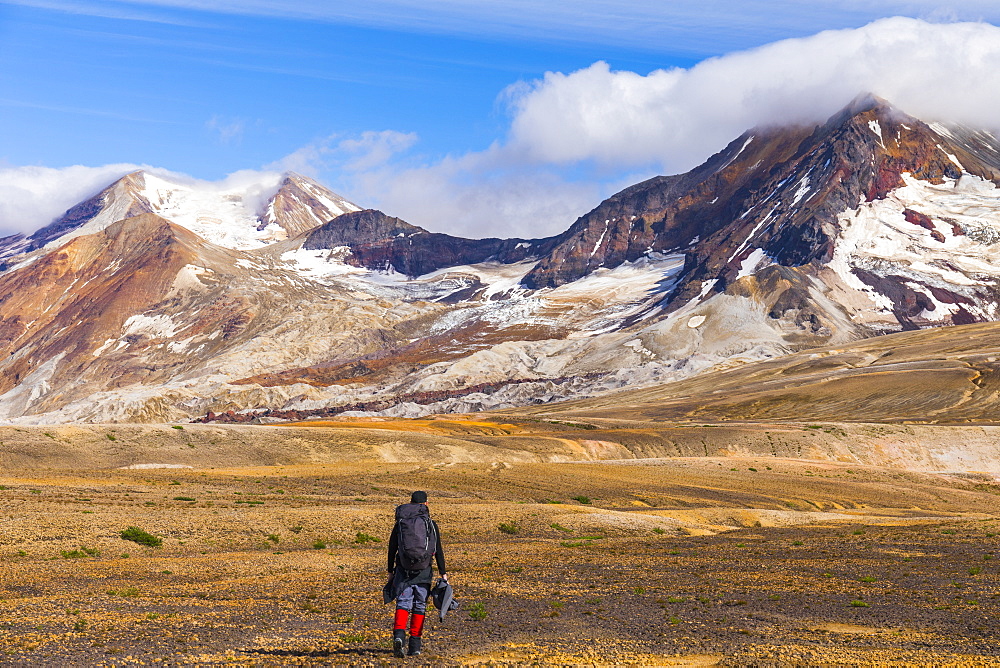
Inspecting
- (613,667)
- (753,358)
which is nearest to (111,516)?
(613,667)

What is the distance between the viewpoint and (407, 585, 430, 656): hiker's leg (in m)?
14.7

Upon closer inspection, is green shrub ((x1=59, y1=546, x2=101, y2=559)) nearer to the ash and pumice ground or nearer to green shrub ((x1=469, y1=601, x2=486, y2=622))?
the ash and pumice ground

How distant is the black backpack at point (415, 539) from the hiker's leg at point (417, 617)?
38 centimetres

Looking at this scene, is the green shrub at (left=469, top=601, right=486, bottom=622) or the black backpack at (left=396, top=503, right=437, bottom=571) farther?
the green shrub at (left=469, top=601, right=486, bottom=622)

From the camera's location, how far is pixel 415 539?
14.9 meters

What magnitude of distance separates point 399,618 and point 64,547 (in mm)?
15919

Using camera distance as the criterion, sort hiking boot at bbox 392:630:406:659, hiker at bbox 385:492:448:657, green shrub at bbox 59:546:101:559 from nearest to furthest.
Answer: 1. hiking boot at bbox 392:630:406:659
2. hiker at bbox 385:492:448:657
3. green shrub at bbox 59:546:101:559

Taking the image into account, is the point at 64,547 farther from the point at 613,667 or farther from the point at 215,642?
the point at 613,667

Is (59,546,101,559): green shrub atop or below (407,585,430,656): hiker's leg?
below

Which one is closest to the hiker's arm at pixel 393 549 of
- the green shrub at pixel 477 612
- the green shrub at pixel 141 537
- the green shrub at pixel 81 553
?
the green shrub at pixel 477 612

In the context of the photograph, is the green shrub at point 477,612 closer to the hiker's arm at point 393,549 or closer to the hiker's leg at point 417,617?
the hiker's leg at point 417,617

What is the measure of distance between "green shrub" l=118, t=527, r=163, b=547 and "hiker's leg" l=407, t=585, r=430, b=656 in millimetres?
15930

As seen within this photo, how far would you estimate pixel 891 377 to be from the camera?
455 feet

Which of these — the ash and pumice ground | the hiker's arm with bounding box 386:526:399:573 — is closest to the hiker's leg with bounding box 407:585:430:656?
the ash and pumice ground
